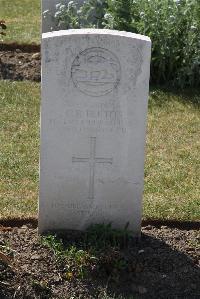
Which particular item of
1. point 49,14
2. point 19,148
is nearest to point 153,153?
point 19,148

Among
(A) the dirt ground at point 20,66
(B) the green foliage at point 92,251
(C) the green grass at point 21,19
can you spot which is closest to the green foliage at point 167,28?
(A) the dirt ground at point 20,66

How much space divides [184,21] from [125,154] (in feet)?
14.0

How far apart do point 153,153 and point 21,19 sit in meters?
6.01

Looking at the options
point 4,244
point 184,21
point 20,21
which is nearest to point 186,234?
point 4,244

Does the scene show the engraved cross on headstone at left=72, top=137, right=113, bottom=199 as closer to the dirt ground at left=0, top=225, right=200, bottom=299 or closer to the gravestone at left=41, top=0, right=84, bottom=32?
the dirt ground at left=0, top=225, right=200, bottom=299

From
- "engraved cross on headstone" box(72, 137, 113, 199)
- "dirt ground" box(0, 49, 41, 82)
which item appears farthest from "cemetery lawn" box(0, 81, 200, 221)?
"engraved cross on headstone" box(72, 137, 113, 199)

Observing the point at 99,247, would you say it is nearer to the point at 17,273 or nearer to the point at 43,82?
the point at 17,273

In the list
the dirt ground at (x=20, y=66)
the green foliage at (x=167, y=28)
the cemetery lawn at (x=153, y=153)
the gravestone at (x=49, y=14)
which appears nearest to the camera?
the cemetery lawn at (x=153, y=153)

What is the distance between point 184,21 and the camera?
28.8 ft

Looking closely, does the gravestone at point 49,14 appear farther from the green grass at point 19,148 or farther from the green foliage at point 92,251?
the green foliage at point 92,251

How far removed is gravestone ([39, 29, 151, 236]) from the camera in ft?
15.4

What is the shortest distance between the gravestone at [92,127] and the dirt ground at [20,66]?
4.02m

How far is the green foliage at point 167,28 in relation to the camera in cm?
855

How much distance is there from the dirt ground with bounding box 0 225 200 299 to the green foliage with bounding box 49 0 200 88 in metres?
3.93
